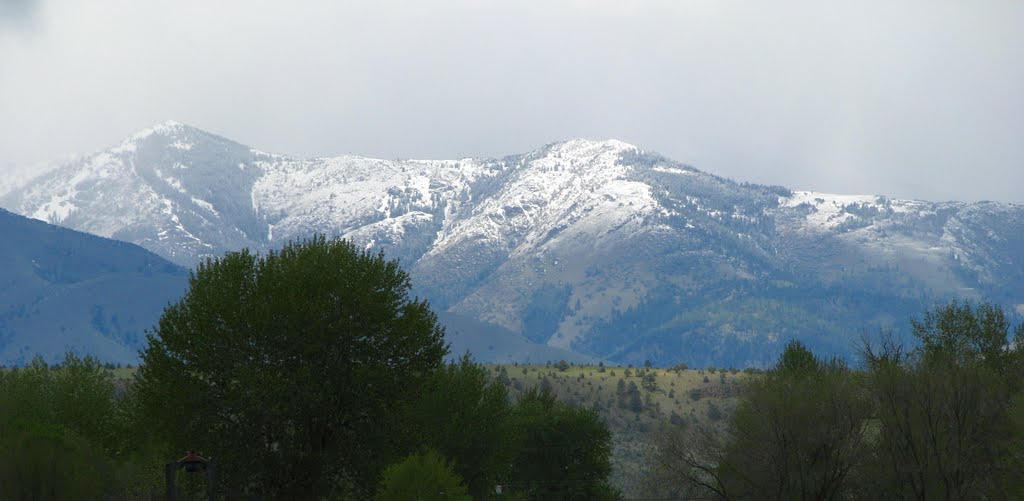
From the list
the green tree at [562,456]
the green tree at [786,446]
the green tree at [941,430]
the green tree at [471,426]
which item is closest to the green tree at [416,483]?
the green tree at [471,426]

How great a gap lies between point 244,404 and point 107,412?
116 feet

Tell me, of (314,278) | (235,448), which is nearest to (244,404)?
(235,448)

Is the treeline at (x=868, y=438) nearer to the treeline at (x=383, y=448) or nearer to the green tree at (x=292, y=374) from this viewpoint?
the treeline at (x=383, y=448)

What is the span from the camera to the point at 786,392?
299 feet

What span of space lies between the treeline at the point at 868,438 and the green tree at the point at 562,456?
2391 cm

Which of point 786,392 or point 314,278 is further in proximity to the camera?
point 786,392

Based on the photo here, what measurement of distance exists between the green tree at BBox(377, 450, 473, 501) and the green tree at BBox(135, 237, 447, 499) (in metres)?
1.11

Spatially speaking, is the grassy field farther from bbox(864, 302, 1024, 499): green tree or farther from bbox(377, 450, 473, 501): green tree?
bbox(377, 450, 473, 501): green tree

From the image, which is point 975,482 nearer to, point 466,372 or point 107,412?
point 466,372

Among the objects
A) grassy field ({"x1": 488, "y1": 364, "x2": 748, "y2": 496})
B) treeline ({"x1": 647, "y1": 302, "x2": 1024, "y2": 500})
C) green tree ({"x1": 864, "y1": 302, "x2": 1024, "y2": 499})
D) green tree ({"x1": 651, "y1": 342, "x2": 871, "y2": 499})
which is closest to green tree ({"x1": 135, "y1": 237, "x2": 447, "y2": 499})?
green tree ({"x1": 651, "y1": 342, "x2": 871, "y2": 499})

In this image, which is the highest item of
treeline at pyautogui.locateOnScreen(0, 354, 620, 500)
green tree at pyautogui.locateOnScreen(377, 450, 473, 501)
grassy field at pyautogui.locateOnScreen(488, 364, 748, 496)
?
grassy field at pyautogui.locateOnScreen(488, 364, 748, 496)

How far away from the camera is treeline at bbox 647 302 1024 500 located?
86.4m

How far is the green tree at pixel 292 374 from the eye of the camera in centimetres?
7294

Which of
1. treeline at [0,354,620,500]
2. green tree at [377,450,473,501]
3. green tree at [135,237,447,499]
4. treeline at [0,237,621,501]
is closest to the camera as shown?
green tree at [135,237,447,499]
